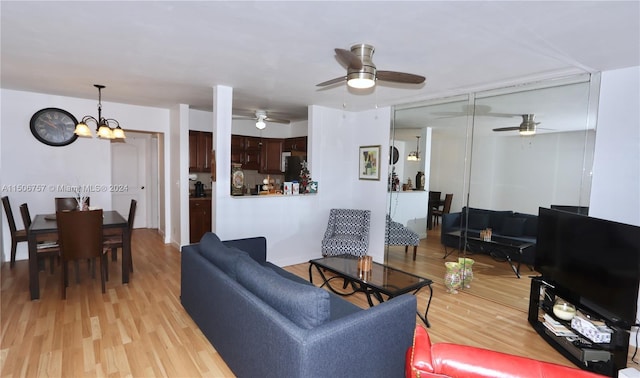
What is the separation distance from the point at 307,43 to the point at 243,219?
261 centimetres

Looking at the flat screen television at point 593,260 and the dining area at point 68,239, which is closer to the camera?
the flat screen television at point 593,260

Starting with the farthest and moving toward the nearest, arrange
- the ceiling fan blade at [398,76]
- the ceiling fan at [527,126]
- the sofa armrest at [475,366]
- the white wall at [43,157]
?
the white wall at [43,157], the ceiling fan at [527,126], the ceiling fan blade at [398,76], the sofa armrest at [475,366]

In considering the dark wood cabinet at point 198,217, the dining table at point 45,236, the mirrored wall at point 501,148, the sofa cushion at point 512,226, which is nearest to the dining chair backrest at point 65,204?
the dining table at point 45,236

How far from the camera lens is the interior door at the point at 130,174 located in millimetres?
6762

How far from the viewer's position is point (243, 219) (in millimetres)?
4383

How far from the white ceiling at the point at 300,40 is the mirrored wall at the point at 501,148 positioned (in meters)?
0.32

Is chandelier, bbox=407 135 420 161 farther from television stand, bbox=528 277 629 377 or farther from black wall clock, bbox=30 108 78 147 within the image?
black wall clock, bbox=30 108 78 147

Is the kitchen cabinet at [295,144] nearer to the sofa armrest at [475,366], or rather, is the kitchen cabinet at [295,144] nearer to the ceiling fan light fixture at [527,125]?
the ceiling fan light fixture at [527,125]

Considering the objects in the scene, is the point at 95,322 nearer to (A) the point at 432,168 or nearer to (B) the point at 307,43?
(B) the point at 307,43

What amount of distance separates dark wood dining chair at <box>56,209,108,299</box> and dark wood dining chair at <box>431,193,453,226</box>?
13.3 feet

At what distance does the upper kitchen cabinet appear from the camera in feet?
21.4

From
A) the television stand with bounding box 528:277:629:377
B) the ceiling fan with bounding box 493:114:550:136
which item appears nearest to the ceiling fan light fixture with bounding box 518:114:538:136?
the ceiling fan with bounding box 493:114:550:136

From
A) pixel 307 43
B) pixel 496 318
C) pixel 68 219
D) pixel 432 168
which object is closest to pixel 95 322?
pixel 68 219

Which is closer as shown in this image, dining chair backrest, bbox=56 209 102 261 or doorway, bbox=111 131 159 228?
dining chair backrest, bbox=56 209 102 261
